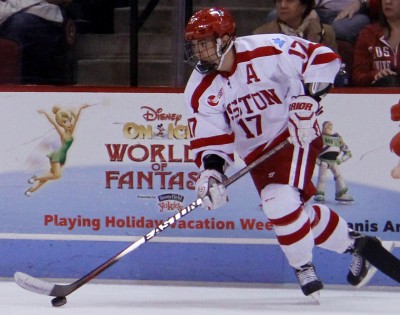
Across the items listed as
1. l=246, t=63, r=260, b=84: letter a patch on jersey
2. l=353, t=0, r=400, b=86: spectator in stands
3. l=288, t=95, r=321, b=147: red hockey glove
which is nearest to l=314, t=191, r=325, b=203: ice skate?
l=353, t=0, r=400, b=86: spectator in stands

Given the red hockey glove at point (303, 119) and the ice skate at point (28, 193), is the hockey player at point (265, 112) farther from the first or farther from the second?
the ice skate at point (28, 193)

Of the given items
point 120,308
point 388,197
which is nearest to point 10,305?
point 120,308

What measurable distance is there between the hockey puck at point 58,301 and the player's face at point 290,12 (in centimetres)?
144

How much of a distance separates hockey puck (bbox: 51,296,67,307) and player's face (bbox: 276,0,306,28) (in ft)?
4.71

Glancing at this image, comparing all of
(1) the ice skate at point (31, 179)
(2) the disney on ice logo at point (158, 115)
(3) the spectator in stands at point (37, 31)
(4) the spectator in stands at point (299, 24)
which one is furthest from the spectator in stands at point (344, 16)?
(1) the ice skate at point (31, 179)

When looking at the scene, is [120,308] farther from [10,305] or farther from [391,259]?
[391,259]

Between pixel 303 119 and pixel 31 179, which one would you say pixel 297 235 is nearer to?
pixel 303 119

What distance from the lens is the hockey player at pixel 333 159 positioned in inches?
164

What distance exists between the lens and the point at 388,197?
13.7 ft

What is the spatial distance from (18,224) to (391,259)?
152 cm

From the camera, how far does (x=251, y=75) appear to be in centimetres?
373

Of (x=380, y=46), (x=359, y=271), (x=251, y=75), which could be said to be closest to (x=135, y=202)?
(x=251, y=75)

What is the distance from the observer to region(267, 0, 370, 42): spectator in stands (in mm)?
4258

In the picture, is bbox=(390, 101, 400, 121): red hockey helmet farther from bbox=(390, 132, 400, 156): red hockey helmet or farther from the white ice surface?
the white ice surface
